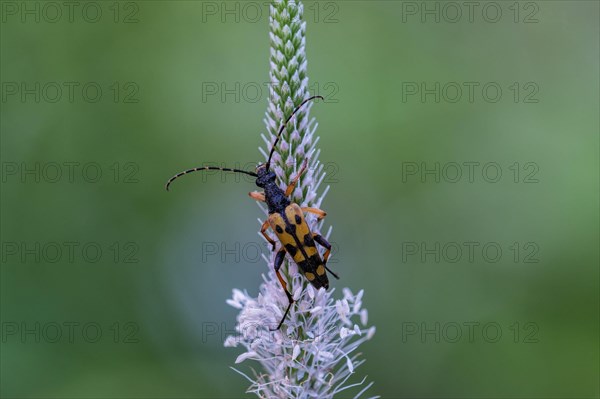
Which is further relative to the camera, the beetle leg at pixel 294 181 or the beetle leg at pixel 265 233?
the beetle leg at pixel 265 233

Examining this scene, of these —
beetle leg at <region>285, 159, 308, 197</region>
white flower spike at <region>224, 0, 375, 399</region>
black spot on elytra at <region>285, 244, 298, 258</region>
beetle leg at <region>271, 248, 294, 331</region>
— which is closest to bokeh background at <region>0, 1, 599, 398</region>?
white flower spike at <region>224, 0, 375, 399</region>

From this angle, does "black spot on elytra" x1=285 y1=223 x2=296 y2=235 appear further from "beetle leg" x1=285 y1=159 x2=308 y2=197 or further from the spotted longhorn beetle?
"beetle leg" x1=285 y1=159 x2=308 y2=197

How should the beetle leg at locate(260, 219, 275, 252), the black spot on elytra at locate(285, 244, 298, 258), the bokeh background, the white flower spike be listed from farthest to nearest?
1. the bokeh background
2. the beetle leg at locate(260, 219, 275, 252)
3. the black spot on elytra at locate(285, 244, 298, 258)
4. the white flower spike

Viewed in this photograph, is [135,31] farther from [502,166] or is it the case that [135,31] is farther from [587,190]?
[587,190]

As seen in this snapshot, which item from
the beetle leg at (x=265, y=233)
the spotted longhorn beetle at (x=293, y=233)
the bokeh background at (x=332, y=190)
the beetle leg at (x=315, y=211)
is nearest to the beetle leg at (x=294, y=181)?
the spotted longhorn beetle at (x=293, y=233)

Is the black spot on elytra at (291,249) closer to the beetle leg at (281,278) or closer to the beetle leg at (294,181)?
the beetle leg at (281,278)

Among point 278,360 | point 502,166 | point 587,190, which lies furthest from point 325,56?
point 278,360

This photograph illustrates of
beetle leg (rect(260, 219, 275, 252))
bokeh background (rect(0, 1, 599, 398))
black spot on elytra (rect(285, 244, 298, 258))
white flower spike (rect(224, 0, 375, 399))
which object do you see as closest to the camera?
white flower spike (rect(224, 0, 375, 399))

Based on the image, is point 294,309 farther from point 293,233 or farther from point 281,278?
point 293,233
